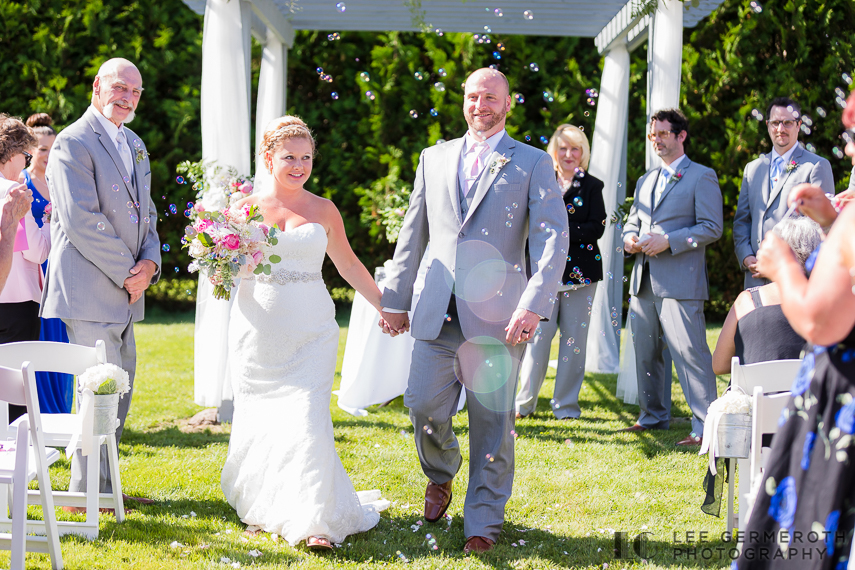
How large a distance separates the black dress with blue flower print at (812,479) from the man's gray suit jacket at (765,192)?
3614 mm

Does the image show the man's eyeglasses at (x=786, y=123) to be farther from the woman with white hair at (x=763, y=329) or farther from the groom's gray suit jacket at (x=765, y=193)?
the woman with white hair at (x=763, y=329)

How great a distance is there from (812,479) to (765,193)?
3.94 m

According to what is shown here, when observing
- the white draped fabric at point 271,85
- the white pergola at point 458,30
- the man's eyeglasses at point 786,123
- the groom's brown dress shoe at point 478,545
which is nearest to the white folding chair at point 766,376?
the groom's brown dress shoe at point 478,545

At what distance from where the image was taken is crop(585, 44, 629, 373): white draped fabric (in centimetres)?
779

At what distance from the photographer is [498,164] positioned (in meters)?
3.61

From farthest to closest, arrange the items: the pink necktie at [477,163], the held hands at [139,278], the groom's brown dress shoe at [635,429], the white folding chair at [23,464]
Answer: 1. the groom's brown dress shoe at [635,429]
2. the held hands at [139,278]
3. the pink necktie at [477,163]
4. the white folding chair at [23,464]

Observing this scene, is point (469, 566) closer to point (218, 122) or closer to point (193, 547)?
point (193, 547)

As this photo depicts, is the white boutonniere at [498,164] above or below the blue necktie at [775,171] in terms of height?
below

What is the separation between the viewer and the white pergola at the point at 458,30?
600 centimetres

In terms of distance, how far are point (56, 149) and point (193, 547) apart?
2.15 m

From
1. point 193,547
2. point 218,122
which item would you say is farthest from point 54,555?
point 218,122

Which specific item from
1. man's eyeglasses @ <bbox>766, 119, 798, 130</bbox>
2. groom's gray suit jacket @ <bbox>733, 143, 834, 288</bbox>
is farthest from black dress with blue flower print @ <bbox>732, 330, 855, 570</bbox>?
man's eyeglasses @ <bbox>766, 119, 798, 130</bbox>

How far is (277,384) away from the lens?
12.6 feet

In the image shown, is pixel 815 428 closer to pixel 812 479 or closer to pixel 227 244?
pixel 812 479
